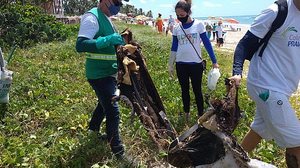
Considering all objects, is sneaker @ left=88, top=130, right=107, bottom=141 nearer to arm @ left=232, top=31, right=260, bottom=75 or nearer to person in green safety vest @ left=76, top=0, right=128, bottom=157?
person in green safety vest @ left=76, top=0, right=128, bottom=157

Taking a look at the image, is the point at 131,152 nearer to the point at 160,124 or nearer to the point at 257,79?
the point at 160,124

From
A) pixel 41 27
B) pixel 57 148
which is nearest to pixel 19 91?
pixel 57 148

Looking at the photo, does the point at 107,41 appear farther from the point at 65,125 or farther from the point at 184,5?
the point at 65,125

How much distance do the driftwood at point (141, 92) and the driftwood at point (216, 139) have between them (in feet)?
2.67

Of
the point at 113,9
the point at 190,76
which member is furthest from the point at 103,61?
the point at 190,76

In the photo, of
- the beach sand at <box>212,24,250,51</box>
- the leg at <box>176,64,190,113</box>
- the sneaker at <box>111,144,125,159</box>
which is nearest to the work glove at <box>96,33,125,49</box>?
the sneaker at <box>111,144,125,159</box>

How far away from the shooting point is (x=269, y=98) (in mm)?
3373

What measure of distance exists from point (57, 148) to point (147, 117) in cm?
108

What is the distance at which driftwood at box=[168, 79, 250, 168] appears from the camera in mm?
3062

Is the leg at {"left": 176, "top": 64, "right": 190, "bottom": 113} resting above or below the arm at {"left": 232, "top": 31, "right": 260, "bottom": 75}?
below

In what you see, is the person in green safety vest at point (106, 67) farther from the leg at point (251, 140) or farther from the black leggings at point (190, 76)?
the black leggings at point (190, 76)

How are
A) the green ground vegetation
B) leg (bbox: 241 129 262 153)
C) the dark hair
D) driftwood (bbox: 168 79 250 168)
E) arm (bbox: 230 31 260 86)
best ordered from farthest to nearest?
the dark hair
the green ground vegetation
leg (bbox: 241 129 262 153)
arm (bbox: 230 31 260 86)
driftwood (bbox: 168 79 250 168)

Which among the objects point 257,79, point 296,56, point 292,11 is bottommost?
point 257,79

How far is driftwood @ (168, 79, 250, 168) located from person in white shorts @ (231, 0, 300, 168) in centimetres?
30
